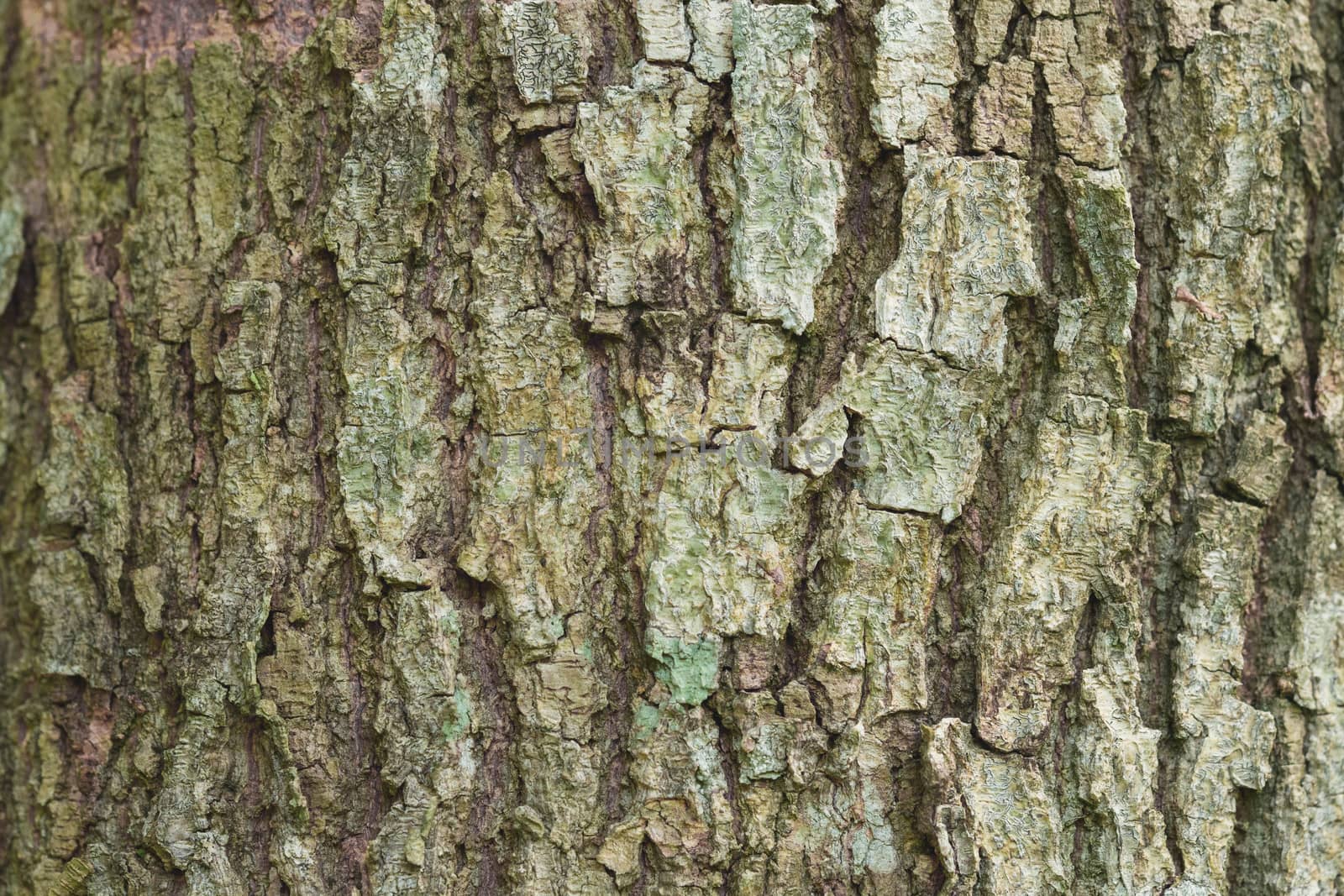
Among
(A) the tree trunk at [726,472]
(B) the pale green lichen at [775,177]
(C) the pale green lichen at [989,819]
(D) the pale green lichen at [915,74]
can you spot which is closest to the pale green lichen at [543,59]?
(A) the tree trunk at [726,472]

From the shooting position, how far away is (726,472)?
1267mm

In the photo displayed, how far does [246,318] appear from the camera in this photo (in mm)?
1368

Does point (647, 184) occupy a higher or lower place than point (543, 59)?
lower

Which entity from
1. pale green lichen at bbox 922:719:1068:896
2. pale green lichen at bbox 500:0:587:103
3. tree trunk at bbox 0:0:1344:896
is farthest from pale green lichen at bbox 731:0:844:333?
pale green lichen at bbox 922:719:1068:896

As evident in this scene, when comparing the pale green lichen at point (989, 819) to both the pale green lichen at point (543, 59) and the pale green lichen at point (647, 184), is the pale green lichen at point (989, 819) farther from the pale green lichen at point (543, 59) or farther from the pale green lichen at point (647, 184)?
the pale green lichen at point (543, 59)

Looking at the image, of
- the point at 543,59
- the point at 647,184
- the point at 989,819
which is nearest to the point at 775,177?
the point at 647,184

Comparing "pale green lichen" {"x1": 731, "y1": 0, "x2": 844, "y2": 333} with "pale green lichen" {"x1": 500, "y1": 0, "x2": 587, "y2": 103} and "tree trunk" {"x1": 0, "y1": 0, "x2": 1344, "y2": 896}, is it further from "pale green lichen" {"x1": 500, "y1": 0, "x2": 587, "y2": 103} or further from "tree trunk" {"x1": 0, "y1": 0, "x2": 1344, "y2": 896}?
"pale green lichen" {"x1": 500, "y1": 0, "x2": 587, "y2": 103}

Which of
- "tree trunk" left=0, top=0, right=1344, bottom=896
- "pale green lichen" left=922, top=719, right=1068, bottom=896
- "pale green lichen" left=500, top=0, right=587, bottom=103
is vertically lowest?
"pale green lichen" left=922, top=719, right=1068, bottom=896

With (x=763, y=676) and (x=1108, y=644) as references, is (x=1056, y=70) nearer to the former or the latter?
(x=1108, y=644)

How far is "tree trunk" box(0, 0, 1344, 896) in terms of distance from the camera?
50.3 inches

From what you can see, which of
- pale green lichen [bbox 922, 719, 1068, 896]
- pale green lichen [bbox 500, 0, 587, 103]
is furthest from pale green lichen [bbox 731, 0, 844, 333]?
pale green lichen [bbox 922, 719, 1068, 896]

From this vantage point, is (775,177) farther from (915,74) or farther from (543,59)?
(543,59)

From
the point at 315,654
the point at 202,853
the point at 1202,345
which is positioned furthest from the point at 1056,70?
the point at 202,853

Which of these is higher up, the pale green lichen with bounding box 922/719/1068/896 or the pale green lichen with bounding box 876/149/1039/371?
the pale green lichen with bounding box 876/149/1039/371
